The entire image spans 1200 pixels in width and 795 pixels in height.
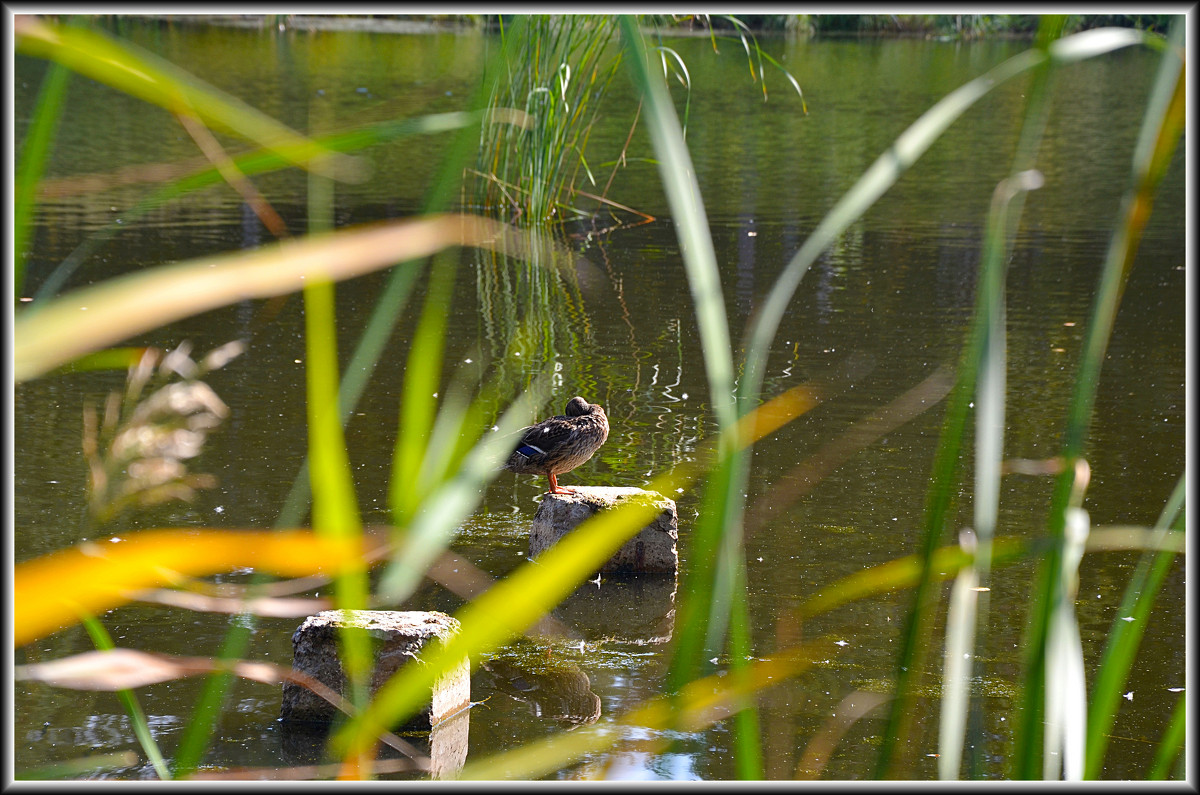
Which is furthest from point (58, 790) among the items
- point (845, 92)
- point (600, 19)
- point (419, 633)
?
point (845, 92)

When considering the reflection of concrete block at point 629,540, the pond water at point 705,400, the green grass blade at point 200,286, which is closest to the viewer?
the green grass blade at point 200,286

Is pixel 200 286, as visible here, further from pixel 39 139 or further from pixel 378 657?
pixel 378 657

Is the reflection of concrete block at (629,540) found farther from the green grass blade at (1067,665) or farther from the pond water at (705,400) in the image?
the green grass blade at (1067,665)

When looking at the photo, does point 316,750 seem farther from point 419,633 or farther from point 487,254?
point 487,254

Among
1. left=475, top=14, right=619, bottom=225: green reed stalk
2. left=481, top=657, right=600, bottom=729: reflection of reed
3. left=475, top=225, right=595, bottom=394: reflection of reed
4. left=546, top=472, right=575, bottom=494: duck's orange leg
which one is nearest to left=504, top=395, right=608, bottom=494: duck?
left=546, top=472, right=575, bottom=494: duck's orange leg

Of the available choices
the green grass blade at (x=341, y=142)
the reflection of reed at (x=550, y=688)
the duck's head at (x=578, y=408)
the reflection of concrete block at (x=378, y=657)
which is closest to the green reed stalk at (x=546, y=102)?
the duck's head at (x=578, y=408)

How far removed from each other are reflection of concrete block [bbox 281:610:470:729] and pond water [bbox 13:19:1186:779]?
0.12 m

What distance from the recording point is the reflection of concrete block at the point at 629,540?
15.8ft

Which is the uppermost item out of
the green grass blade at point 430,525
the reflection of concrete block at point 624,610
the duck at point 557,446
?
the green grass blade at point 430,525

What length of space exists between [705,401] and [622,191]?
27.7 feet

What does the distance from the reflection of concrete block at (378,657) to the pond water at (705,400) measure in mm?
116

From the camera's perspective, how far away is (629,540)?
16.0 feet

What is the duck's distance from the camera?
5.07 m

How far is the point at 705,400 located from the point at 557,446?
7.78ft
